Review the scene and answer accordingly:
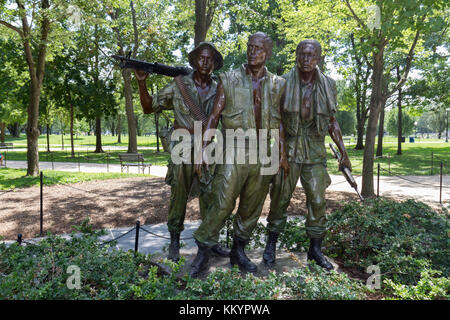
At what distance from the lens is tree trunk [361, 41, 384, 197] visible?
27.8ft

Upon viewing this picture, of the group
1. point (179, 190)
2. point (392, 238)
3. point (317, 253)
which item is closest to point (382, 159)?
point (392, 238)

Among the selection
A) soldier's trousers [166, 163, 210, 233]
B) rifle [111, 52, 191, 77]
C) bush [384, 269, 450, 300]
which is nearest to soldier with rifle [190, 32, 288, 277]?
soldier's trousers [166, 163, 210, 233]

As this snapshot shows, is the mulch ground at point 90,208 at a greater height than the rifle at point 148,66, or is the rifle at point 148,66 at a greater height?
the rifle at point 148,66

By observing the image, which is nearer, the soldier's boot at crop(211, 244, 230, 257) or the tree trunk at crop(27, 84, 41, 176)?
the soldier's boot at crop(211, 244, 230, 257)

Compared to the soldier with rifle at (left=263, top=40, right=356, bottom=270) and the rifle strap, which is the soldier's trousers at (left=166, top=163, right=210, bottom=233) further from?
the soldier with rifle at (left=263, top=40, right=356, bottom=270)

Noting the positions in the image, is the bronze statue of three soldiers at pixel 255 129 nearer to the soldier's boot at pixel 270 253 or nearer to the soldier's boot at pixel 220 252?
the soldier's boot at pixel 270 253

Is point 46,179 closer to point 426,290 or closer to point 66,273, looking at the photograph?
point 66,273

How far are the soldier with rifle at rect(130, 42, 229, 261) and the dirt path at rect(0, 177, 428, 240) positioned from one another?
303 centimetres

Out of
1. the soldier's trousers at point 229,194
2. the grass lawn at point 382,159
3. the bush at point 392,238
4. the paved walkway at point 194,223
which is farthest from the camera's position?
the grass lawn at point 382,159

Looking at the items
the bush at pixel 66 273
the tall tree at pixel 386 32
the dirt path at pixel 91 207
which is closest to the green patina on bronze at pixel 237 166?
the bush at pixel 66 273

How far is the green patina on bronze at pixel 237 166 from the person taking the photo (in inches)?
140

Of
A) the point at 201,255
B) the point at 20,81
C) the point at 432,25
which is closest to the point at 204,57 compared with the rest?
the point at 201,255

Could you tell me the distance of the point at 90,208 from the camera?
8.35 meters
